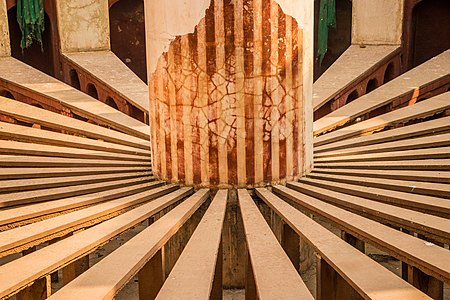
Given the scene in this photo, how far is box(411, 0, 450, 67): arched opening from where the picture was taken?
21.5ft

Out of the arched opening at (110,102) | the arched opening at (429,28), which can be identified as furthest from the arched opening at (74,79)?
the arched opening at (429,28)

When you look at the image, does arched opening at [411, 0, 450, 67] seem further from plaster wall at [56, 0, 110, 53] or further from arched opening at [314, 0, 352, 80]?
plaster wall at [56, 0, 110, 53]

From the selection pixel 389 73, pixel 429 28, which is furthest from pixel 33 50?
pixel 429 28

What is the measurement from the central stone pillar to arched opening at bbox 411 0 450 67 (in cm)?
379

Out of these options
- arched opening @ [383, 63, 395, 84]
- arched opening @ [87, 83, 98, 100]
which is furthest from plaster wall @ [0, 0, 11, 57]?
arched opening @ [383, 63, 395, 84]

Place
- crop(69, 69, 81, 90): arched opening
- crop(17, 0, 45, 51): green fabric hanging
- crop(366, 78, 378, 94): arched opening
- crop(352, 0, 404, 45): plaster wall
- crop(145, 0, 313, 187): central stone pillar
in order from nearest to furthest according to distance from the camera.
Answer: crop(145, 0, 313, 187): central stone pillar
crop(366, 78, 378, 94): arched opening
crop(352, 0, 404, 45): plaster wall
crop(69, 69, 81, 90): arched opening
crop(17, 0, 45, 51): green fabric hanging

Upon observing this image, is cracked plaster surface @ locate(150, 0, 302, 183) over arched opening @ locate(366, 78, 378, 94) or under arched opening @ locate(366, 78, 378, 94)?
under

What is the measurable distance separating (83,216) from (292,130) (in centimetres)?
116

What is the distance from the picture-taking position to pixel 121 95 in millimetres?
5078

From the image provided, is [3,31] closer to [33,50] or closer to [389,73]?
[33,50]

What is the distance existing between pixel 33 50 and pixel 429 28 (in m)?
4.42

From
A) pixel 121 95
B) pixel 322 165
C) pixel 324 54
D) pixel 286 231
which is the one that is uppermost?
pixel 324 54

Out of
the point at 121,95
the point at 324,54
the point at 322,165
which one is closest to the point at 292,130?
the point at 322,165

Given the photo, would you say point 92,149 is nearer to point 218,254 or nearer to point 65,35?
point 218,254
